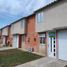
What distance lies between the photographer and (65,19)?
676 inches

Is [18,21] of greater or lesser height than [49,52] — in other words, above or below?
above

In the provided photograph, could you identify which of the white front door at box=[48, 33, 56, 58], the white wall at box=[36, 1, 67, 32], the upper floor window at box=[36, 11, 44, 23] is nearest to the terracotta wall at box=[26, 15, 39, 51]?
the upper floor window at box=[36, 11, 44, 23]

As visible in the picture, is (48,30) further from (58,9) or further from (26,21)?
(26,21)

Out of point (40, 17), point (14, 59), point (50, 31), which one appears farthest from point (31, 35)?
point (14, 59)

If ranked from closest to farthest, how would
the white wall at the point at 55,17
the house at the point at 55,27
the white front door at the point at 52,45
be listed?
the house at the point at 55,27 → the white wall at the point at 55,17 → the white front door at the point at 52,45

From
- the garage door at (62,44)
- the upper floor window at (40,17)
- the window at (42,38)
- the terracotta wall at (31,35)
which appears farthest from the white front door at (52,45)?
the terracotta wall at (31,35)

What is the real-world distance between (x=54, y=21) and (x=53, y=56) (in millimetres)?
4548

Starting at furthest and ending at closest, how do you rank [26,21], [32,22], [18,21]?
[18,21]
[26,21]
[32,22]

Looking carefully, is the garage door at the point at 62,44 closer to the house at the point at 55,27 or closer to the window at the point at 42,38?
the house at the point at 55,27

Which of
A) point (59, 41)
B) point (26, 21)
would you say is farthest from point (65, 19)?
point (26, 21)

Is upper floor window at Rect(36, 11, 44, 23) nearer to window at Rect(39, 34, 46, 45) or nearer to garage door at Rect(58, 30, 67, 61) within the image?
window at Rect(39, 34, 46, 45)

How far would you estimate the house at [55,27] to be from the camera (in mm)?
17359

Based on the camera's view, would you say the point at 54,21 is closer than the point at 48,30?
Yes

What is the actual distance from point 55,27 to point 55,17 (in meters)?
1.32
